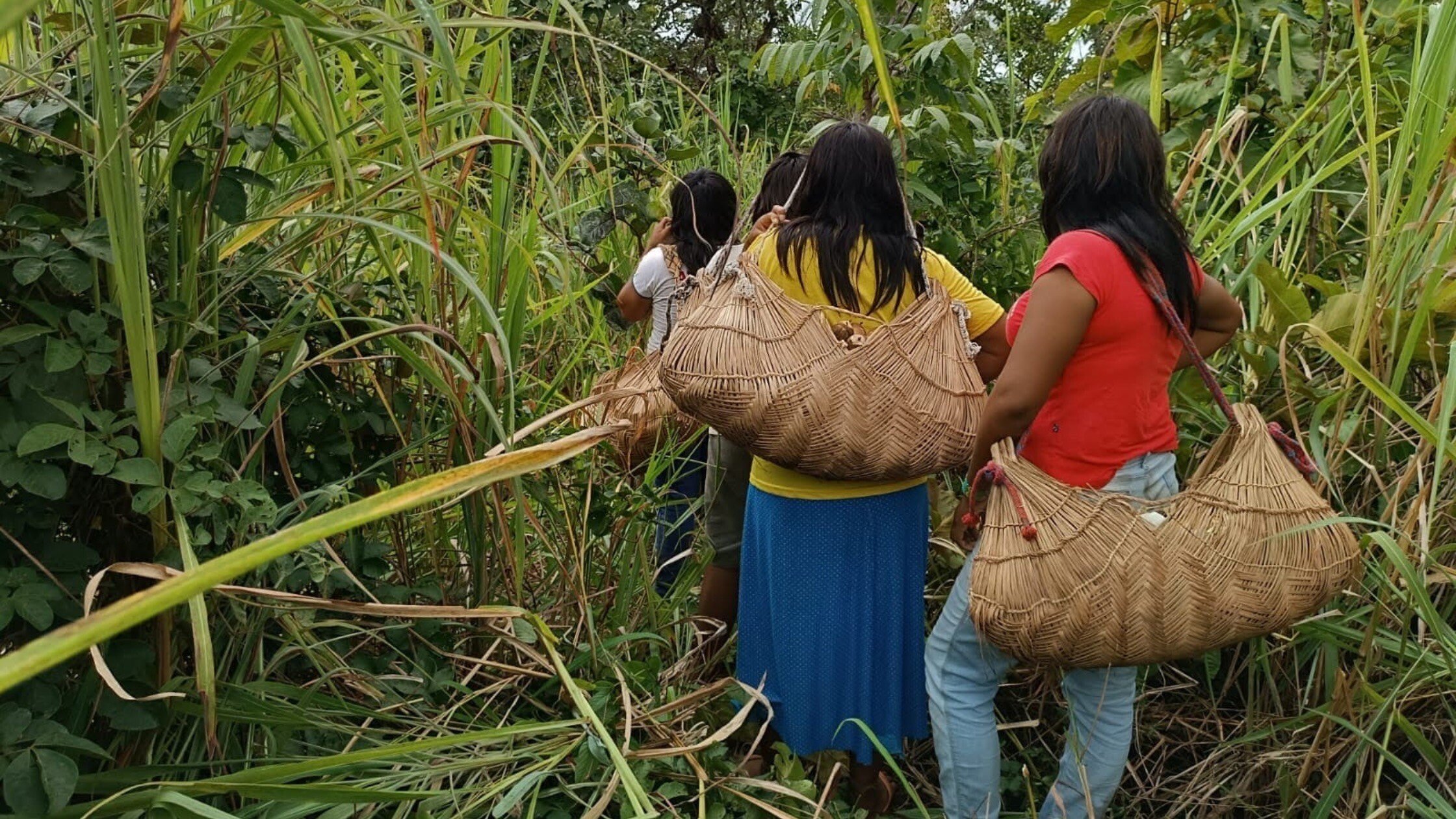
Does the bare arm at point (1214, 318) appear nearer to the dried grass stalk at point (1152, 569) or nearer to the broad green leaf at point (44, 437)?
the dried grass stalk at point (1152, 569)

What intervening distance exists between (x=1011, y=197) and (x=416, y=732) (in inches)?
90.1

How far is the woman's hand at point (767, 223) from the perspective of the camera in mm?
2391

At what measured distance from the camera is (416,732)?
1.77m

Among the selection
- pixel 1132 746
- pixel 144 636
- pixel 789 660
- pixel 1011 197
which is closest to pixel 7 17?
pixel 144 636

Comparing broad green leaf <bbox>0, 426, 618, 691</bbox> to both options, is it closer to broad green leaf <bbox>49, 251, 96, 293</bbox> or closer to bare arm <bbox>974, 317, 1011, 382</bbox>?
broad green leaf <bbox>49, 251, 96, 293</bbox>

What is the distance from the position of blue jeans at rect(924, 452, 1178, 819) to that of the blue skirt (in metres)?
0.23

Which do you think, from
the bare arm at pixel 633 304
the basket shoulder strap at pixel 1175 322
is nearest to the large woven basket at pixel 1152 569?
the basket shoulder strap at pixel 1175 322

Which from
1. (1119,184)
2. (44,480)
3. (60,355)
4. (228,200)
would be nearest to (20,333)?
(60,355)

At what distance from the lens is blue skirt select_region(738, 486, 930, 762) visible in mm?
2404

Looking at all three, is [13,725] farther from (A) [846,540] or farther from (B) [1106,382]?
(B) [1106,382]

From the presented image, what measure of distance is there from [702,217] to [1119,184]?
129cm

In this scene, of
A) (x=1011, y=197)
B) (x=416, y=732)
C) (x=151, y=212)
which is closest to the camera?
(x=151, y=212)

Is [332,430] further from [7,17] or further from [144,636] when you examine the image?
[7,17]

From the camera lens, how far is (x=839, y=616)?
8.01 ft
